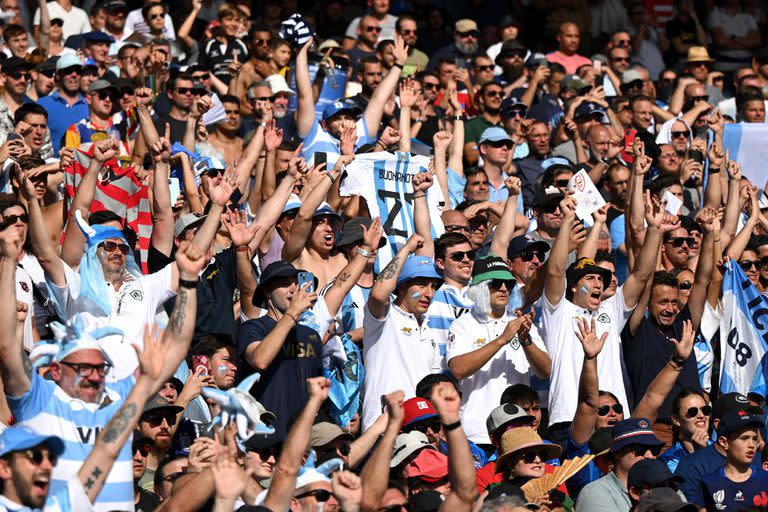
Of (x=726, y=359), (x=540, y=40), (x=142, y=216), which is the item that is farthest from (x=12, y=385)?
(x=540, y=40)

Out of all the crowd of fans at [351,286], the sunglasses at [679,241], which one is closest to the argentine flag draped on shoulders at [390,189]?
the crowd of fans at [351,286]

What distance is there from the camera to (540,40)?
1859 cm

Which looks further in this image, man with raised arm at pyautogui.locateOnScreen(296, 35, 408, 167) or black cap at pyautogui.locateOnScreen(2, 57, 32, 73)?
black cap at pyautogui.locateOnScreen(2, 57, 32, 73)

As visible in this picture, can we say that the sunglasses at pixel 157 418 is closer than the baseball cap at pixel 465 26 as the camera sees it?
Yes

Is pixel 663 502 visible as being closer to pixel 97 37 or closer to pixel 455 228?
pixel 455 228

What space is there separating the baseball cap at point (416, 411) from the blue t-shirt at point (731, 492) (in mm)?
1738

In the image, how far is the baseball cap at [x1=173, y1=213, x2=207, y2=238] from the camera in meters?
9.86

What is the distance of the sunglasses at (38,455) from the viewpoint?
613 centimetres

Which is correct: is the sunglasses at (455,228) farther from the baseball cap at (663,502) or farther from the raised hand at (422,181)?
the baseball cap at (663,502)

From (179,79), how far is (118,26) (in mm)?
3049

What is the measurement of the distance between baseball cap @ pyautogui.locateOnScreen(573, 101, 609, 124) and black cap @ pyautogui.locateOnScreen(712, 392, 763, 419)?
469cm

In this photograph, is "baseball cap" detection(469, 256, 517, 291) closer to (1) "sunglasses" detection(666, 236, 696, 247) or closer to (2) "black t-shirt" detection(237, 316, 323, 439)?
(2) "black t-shirt" detection(237, 316, 323, 439)

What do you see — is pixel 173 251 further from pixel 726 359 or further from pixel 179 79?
pixel 726 359

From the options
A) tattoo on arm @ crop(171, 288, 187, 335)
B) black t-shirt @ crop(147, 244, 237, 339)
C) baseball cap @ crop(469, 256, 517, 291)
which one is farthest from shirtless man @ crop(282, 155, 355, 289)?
tattoo on arm @ crop(171, 288, 187, 335)
